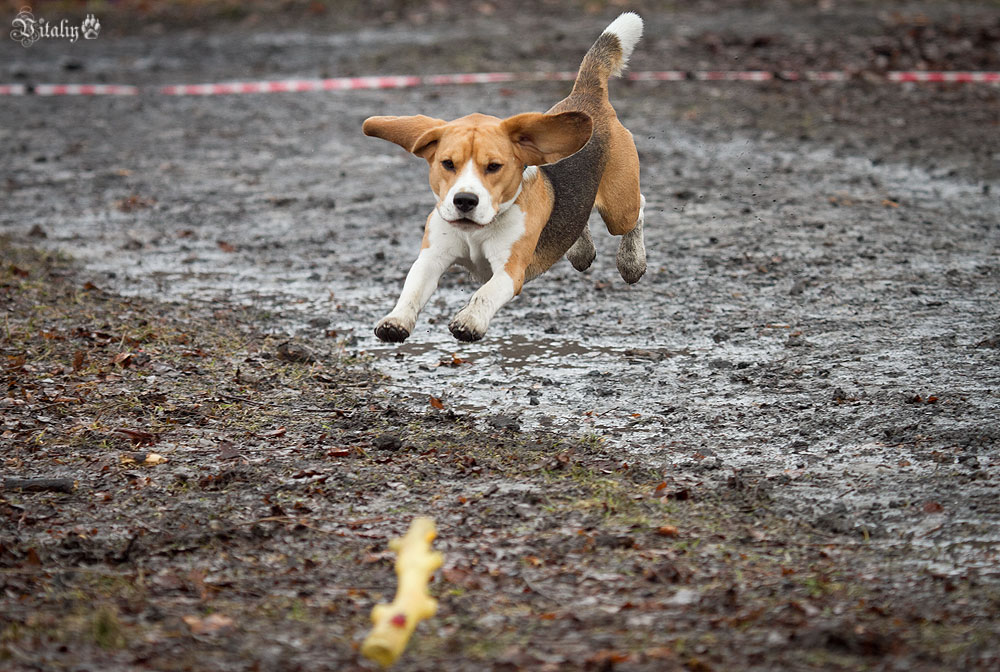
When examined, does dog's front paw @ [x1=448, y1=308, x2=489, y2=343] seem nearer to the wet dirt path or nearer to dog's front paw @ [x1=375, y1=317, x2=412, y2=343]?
dog's front paw @ [x1=375, y1=317, x2=412, y2=343]

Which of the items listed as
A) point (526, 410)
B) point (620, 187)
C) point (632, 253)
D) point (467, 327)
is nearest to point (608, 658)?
point (467, 327)

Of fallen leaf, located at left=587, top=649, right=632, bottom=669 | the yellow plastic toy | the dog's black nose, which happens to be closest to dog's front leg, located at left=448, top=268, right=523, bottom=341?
the dog's black nose

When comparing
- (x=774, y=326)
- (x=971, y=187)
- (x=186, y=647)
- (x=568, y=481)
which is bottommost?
(x=186, y=647)

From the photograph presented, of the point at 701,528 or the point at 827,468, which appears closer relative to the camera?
the point at 701,528

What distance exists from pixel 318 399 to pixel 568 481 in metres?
1.67

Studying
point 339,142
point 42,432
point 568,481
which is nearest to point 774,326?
point 568,481

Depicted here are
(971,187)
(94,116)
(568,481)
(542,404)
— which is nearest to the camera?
(568,481)

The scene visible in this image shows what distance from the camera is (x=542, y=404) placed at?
610 centimetres

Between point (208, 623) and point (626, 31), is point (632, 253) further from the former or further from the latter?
point (208, 623)

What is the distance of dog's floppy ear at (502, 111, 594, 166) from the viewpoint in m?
5.07

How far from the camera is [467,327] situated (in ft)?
16.7

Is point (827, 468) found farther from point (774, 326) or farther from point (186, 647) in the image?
point (186, 647)

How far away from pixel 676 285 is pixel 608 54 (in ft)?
7.49

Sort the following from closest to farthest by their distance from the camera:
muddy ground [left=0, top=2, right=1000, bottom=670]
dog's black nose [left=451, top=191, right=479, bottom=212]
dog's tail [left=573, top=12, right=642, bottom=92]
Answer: muddy ground [left=0, top=2, right=1000, bottom=670] < dog's black nose [left=451, top=191, right=479, bottom=212] < dog's tail [left=573, top=12, right=642, bottom=92]
